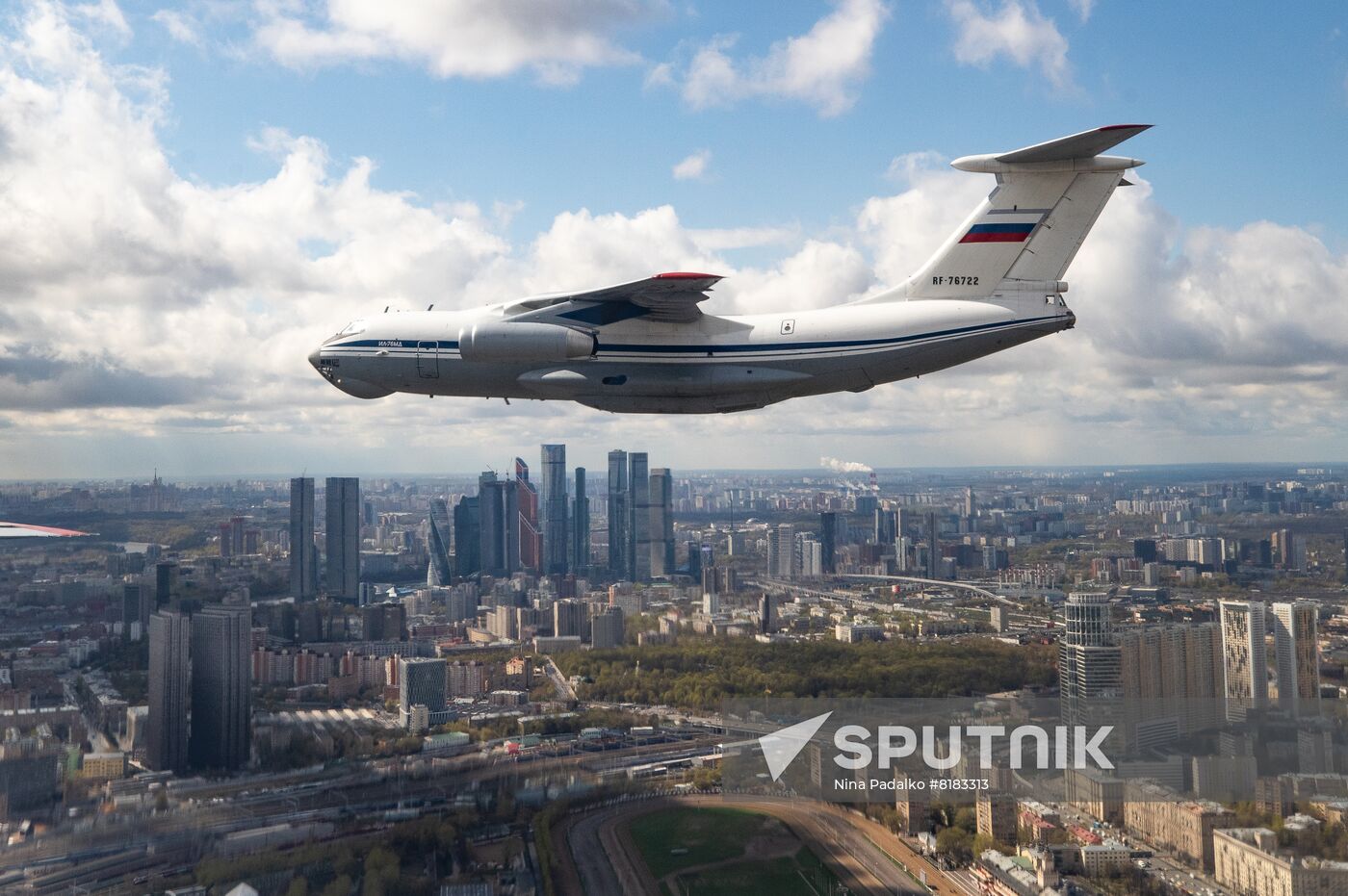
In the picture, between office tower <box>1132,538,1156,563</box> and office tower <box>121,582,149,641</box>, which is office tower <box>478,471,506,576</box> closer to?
office tower <box>121,582,149,641</box>

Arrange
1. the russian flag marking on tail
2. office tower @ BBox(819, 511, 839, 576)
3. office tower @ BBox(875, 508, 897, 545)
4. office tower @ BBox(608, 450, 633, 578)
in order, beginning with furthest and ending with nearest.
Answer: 1. office tower @ BBox(875, 508, 897, 545)
2. office tower @ BBox(819, 511, 839, 576)
3. office tower @ BBox(608, 450, 633, 578)
4. the russian flag marking on tail

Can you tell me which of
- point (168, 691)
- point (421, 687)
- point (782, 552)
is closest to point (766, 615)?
point (782, 552)

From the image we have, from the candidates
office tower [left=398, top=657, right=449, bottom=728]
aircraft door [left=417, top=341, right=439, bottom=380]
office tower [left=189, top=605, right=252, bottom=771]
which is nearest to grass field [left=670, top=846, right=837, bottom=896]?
office tower [left=398, top=657, right=449, bottom=728]

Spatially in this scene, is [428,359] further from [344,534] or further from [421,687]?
[344,534]

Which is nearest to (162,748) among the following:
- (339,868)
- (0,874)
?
(0,874)

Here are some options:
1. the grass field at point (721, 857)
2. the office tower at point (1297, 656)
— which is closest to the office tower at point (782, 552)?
the office tower at point (1297, 656)

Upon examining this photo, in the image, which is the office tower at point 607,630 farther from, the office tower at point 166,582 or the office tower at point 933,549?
the office tower at point 933,549
